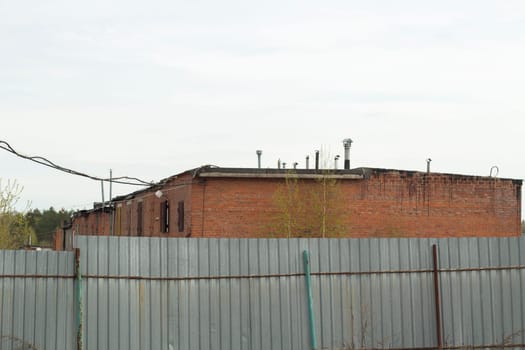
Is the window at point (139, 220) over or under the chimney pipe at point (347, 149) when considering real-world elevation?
under

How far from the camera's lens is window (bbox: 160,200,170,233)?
3154cm

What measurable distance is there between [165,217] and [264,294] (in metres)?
21.2

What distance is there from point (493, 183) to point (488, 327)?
2022 cm

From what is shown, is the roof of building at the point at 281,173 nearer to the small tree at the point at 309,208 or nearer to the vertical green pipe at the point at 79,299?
the small tree at the point at 309,208

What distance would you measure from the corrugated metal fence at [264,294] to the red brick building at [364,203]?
16.4m

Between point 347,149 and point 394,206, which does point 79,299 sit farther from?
point 347,149

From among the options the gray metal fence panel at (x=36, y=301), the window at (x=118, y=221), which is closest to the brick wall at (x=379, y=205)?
A: the window at (x=118, y=221)

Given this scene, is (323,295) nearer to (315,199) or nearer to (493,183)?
(315,199)

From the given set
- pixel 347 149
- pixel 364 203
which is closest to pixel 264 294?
pixel 364 203

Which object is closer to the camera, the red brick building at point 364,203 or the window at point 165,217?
the red brick building at point 364,203

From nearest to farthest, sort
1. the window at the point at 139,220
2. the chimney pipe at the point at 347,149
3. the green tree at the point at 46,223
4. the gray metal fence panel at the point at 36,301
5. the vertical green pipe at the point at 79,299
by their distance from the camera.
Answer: the gray metal fence panel at the point at 36,301 → the vertical green pipe at the point at 79,299 → the chimney pipe at the point at 347,149 → the window at the point at 139,220 → the green tree at the point at 46,223

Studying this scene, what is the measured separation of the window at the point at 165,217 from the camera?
31544 millimetres

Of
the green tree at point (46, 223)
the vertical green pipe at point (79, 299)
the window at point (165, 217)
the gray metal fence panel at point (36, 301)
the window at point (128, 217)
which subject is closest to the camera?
the gray metal fence panel at point (36, 301)

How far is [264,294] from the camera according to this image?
11.1 metres
